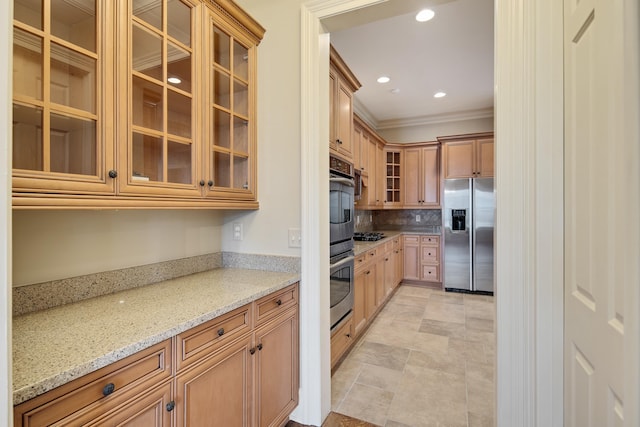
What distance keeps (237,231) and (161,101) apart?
0.96 meters

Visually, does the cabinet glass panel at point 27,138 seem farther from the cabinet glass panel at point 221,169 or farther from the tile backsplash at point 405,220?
the tile backsplash at point 405,220

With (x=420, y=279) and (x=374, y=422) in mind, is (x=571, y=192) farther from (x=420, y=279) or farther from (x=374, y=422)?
(x=420, y=279)

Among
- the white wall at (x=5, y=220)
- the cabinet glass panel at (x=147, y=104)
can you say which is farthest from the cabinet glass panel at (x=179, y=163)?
the white wall at (x=5, y=220)

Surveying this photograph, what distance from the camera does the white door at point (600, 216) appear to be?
542 mm

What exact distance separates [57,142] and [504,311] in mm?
1933

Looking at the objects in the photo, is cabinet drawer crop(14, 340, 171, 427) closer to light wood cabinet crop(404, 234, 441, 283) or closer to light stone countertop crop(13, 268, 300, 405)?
→ light stone countertop crop(13, 268, 300, 405)

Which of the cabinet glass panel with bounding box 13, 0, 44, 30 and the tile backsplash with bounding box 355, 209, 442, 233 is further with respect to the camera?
the tile backsplash with bounding box 355, 209, 442, 233

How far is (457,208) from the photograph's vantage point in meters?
4.71

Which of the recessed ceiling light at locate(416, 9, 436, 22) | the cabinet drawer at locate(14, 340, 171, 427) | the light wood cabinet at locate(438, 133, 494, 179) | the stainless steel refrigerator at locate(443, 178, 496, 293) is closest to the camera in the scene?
the cabinet drawer at locate(14, 340, 171, 427)

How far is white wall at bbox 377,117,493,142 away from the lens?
17.0 ft

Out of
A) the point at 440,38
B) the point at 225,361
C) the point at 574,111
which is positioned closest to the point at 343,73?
the point at 440,38

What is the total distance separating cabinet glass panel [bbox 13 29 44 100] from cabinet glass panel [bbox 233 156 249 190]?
0.97 metres

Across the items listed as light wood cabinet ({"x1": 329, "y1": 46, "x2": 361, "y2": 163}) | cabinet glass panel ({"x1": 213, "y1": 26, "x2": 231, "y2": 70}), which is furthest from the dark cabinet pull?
light wood cabinet ({"x1": 329, "y1": 46, "x2": 361, "y2": 163})

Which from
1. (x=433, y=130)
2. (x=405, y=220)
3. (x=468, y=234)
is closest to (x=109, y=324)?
(x=468, y=234)
